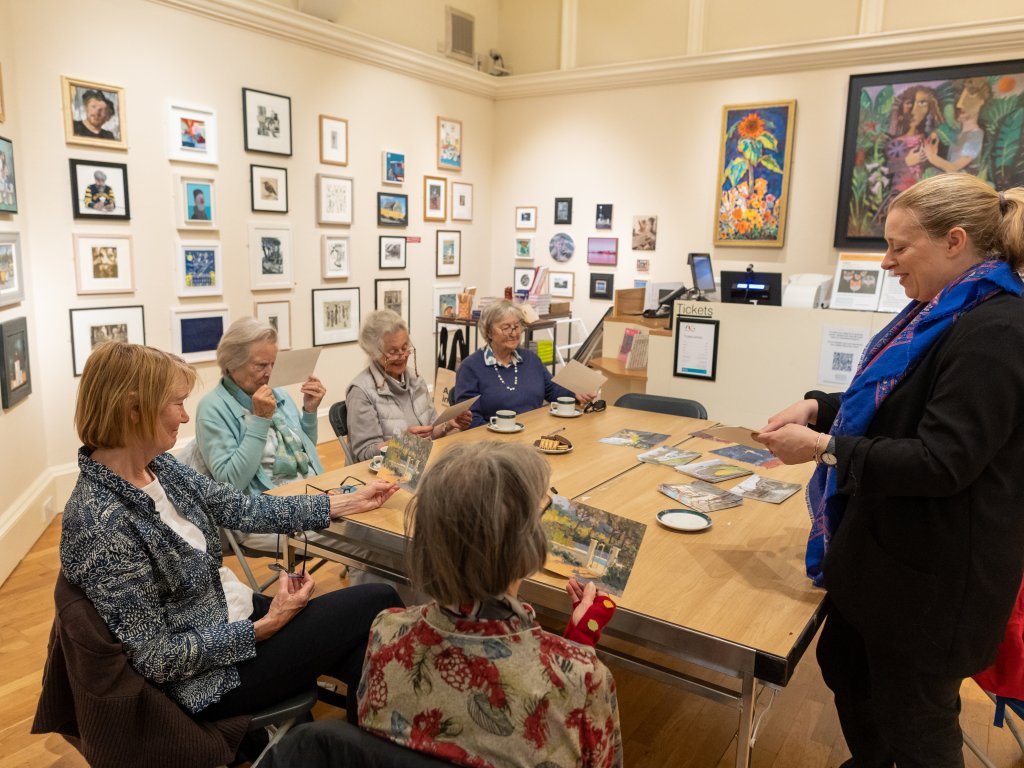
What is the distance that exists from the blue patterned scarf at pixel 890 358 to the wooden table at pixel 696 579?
18 cm

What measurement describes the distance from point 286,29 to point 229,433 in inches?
156

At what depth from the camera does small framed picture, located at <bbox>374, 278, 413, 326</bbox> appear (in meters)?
6.52

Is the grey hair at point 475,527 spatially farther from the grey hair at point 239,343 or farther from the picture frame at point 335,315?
the picture frame at point 335,315

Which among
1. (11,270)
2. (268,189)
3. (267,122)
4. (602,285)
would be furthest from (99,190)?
(602,285)

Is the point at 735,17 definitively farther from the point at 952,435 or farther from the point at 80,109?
the point at 952,435

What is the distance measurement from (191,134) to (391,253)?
6.72ft

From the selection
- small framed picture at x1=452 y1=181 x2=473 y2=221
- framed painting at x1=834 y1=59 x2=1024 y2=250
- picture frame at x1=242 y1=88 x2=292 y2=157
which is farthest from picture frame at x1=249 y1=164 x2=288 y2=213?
framed painting at x1=834 y1=59 x2=1024 y2=250

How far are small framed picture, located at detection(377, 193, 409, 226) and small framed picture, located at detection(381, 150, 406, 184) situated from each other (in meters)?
0.14

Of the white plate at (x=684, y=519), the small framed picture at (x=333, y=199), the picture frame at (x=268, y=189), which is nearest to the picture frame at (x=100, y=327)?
the picture frame at (x=268, y=189)

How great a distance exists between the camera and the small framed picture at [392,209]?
6.43 m

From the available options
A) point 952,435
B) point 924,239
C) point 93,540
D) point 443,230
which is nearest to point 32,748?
point 93,540

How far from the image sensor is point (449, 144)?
713cm

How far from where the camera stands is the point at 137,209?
4695 millimetres

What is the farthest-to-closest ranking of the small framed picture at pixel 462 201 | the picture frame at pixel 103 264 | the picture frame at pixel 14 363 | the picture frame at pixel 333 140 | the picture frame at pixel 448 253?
the small framed picture at pixel 462 201, the picture frame at pixel 448 253, the picture frame at pixel 333 140, the picture frame at pixel 103 264, the picture frame at pixel 14 363
